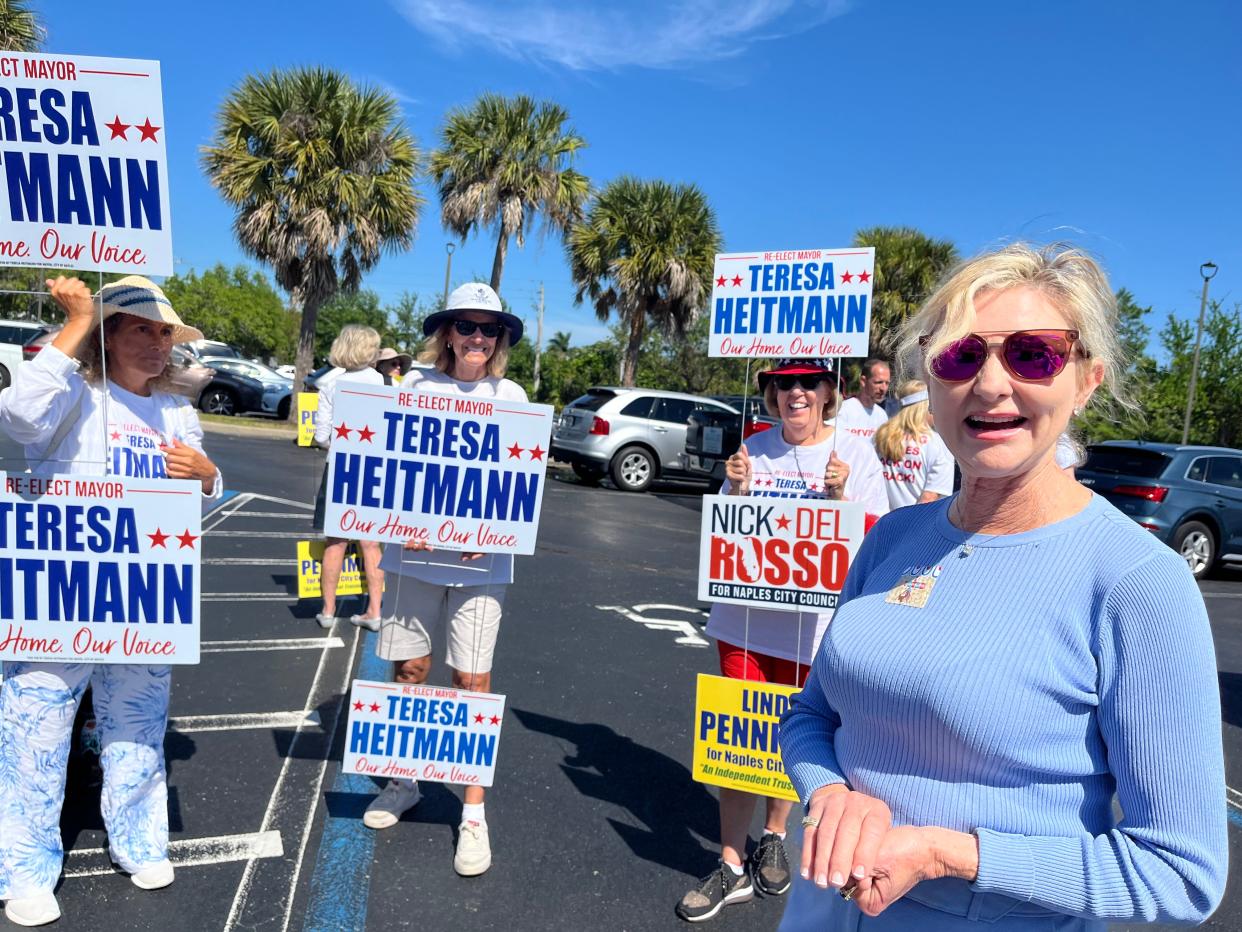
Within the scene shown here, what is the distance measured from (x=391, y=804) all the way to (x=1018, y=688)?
2767mm

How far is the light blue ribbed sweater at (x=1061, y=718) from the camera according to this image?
1.19 m

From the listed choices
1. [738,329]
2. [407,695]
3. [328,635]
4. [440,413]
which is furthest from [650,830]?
[328,635]

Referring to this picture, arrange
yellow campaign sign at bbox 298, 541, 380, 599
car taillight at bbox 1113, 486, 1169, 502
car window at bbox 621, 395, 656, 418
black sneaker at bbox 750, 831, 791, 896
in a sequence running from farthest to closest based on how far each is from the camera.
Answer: car window at bbox 621, 395, 656, 418
car taillight at bbox 1113, 486, 1169, 502
yellow campaign sign at bbox 298, 541, 380, 599
black sneaker at bbox 750, 831, 791, 896

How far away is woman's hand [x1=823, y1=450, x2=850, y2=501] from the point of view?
3.49m

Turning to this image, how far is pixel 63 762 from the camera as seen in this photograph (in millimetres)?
2777

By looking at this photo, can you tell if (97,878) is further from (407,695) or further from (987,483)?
(987,483)

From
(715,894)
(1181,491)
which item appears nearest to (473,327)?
(715,894)

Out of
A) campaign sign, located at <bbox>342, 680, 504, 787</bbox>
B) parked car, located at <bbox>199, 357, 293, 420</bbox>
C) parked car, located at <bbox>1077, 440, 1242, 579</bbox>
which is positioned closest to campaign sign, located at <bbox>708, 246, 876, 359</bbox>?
campaign sign, located at <bbox>342, 680, 504, 787</bbox>

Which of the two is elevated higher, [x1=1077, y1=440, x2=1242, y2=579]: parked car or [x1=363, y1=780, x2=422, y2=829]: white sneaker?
[x1=1077, y1=440, x2=1242, y2=579]: parked car

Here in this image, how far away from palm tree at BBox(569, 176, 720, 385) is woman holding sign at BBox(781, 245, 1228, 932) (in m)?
20.2

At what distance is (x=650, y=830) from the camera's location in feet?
11.6

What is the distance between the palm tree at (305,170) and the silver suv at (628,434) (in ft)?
23.3

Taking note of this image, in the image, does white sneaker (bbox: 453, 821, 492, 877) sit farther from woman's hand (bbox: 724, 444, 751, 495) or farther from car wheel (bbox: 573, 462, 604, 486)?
car wheel (bbox: 573, 462, 604, 486)

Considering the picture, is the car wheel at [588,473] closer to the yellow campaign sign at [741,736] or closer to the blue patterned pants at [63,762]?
the yellow campaign sign at [741,736]
